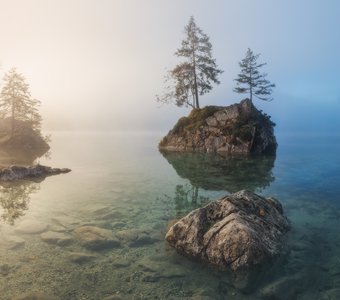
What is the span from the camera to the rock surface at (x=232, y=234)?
9.74 meters

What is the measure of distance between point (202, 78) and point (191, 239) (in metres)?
49.6

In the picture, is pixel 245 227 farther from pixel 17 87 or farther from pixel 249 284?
pixel 17 87

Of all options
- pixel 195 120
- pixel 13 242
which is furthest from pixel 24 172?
pixel 195 120

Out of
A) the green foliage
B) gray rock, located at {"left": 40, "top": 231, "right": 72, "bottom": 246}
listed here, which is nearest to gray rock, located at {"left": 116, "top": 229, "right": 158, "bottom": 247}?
gray rock, located at {"left": 40, "top": 231, "right": 72, "bottom": 246}

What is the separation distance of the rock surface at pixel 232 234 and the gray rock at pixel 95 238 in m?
2.12

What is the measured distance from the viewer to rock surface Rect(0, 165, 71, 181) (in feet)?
80.7

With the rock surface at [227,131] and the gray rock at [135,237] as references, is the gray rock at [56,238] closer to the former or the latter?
the gray rock at [135,237]

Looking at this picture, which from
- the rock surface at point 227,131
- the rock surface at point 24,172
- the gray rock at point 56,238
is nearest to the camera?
the gray rock at point 56,238

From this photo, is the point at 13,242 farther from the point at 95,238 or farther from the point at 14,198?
the point at 14,198

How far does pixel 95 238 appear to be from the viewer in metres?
11.8

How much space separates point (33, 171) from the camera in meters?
26.8

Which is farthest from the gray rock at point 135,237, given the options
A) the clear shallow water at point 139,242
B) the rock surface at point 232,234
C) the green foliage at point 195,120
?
the green foliage at point 195,120

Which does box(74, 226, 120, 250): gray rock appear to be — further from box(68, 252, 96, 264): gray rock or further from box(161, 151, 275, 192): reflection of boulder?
box(161, 151, 275, 192): reflection of boulder

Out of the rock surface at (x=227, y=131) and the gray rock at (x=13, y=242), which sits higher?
the rock surface at (x=227, y=131)
